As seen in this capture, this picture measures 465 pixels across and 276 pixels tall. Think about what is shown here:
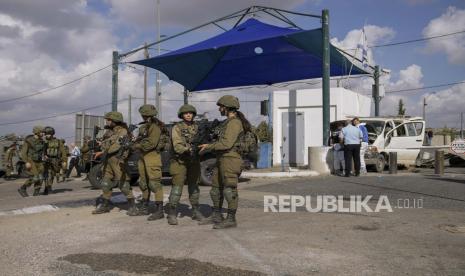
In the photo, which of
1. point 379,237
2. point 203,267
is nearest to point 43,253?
point 203,267

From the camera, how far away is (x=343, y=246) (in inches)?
203

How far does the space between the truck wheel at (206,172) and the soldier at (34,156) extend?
3.84 m

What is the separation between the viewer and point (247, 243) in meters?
5.38

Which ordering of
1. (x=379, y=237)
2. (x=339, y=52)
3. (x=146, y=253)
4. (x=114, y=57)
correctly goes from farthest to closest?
1. (x=114, y=57)
2. (x=339, y=52)
3. (x=379, y=237)
4. (x=146, y=253)

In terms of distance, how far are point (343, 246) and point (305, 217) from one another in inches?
70.5

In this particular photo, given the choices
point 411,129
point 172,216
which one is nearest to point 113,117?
point 172,216

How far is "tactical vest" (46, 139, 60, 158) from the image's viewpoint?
11.3m

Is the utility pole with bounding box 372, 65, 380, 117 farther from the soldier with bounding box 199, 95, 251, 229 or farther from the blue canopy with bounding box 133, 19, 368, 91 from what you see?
the soldier with bounding box 199, 95, 251, 229

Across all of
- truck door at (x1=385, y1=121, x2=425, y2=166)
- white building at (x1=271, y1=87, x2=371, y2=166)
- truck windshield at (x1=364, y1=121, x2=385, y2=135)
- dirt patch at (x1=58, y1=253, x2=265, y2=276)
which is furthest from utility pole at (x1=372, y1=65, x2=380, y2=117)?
dirt patch at (x1=58, y1=253, x2=265, y2=276)

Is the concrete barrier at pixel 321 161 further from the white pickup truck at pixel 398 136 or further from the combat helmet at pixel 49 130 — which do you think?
the combat helmet at pixel 49 130

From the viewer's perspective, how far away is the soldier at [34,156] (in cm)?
1088

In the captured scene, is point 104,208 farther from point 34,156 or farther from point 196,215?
point 34,156

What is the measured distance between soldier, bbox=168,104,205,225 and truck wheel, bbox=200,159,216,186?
4.93 m

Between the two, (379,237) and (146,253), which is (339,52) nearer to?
(379,237)
